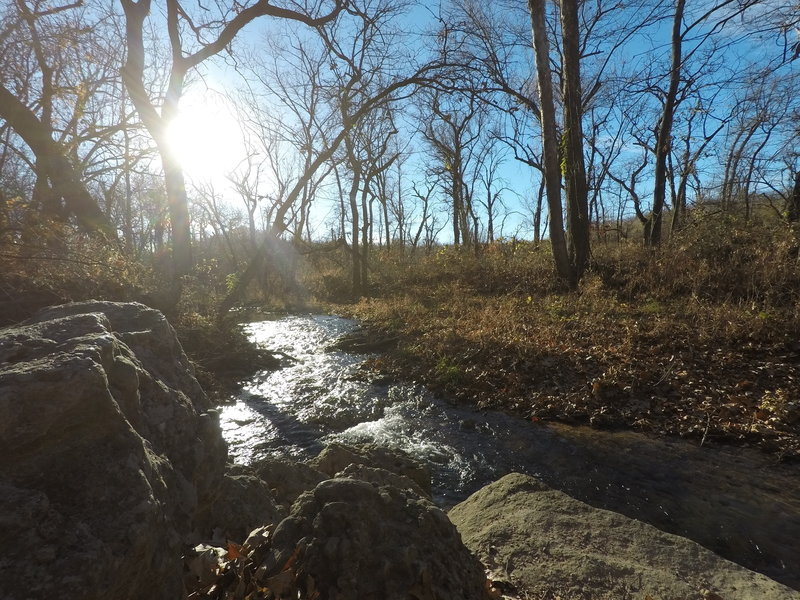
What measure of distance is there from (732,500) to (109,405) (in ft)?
16.7

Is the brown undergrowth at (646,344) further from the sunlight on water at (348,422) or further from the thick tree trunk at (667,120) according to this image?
the thick tree trunk at (667,120)

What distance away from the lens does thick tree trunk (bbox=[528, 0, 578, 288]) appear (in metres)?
10.2

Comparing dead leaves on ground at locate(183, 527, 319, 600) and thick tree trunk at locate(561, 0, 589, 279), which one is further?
thick tree trunk at locate(561, 0, 589, 279)

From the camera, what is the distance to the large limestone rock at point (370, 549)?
6.18ft

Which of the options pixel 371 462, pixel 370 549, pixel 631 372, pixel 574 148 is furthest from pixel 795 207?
pixel 370 549

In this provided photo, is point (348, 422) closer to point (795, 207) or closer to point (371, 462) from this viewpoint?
point (371, 462)

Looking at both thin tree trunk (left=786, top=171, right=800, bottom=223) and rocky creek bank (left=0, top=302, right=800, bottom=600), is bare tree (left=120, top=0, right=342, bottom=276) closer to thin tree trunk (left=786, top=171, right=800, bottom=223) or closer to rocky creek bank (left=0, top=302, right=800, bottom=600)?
rocky creek bank (left=0, top=302, right=800, bottom=600)

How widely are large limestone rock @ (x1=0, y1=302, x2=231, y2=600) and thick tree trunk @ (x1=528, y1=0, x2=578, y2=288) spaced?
35.9 ft

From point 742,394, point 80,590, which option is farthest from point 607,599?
point 742,394

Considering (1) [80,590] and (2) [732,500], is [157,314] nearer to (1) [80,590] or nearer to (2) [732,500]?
(1) [80,590]

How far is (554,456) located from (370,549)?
347 centimetres

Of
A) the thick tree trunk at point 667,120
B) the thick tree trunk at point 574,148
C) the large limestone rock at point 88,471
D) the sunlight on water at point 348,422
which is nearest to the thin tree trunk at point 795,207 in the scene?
the thick tree trunk at point 667,120

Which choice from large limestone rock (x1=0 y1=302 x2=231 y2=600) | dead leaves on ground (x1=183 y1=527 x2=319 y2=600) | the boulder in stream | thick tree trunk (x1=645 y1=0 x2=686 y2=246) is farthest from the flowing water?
thick tree trunk (x1=645 y1=0 x2=686 y2=246)

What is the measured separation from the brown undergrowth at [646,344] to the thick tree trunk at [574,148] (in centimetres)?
94
